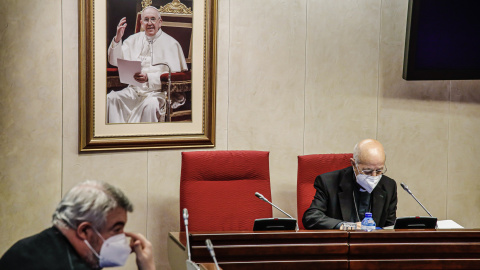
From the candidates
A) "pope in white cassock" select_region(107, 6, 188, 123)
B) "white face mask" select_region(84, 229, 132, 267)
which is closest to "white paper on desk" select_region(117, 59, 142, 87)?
"pope in white cassock" select_region(107, 6, 188, 123)

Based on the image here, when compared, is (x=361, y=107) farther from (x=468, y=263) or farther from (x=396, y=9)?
(x=468, y=263)

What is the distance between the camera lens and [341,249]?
295cm

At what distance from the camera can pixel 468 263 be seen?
3.02 meters

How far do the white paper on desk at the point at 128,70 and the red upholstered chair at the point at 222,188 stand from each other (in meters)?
0.74

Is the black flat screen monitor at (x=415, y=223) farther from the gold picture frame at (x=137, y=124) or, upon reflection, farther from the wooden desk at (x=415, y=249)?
the gold picture frame at (x=137, y=124)

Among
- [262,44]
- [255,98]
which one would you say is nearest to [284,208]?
[255,98]

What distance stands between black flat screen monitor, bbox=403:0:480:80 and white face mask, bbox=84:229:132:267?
3079 millimetres

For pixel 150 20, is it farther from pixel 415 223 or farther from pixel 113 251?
pixel 113 251

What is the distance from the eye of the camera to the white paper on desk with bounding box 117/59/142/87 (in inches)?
168

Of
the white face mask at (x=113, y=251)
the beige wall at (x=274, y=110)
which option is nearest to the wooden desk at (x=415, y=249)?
the white face mask at (x=113, y=251)

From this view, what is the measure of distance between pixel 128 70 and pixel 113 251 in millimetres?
2401

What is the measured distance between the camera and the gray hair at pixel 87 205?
1971 millimetres

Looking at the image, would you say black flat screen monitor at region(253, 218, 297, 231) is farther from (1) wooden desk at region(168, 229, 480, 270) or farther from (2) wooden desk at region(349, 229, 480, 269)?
(2) wooden desk at region(349, 229, 480, 269)

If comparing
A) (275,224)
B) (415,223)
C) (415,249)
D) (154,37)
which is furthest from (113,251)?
(154,37)
